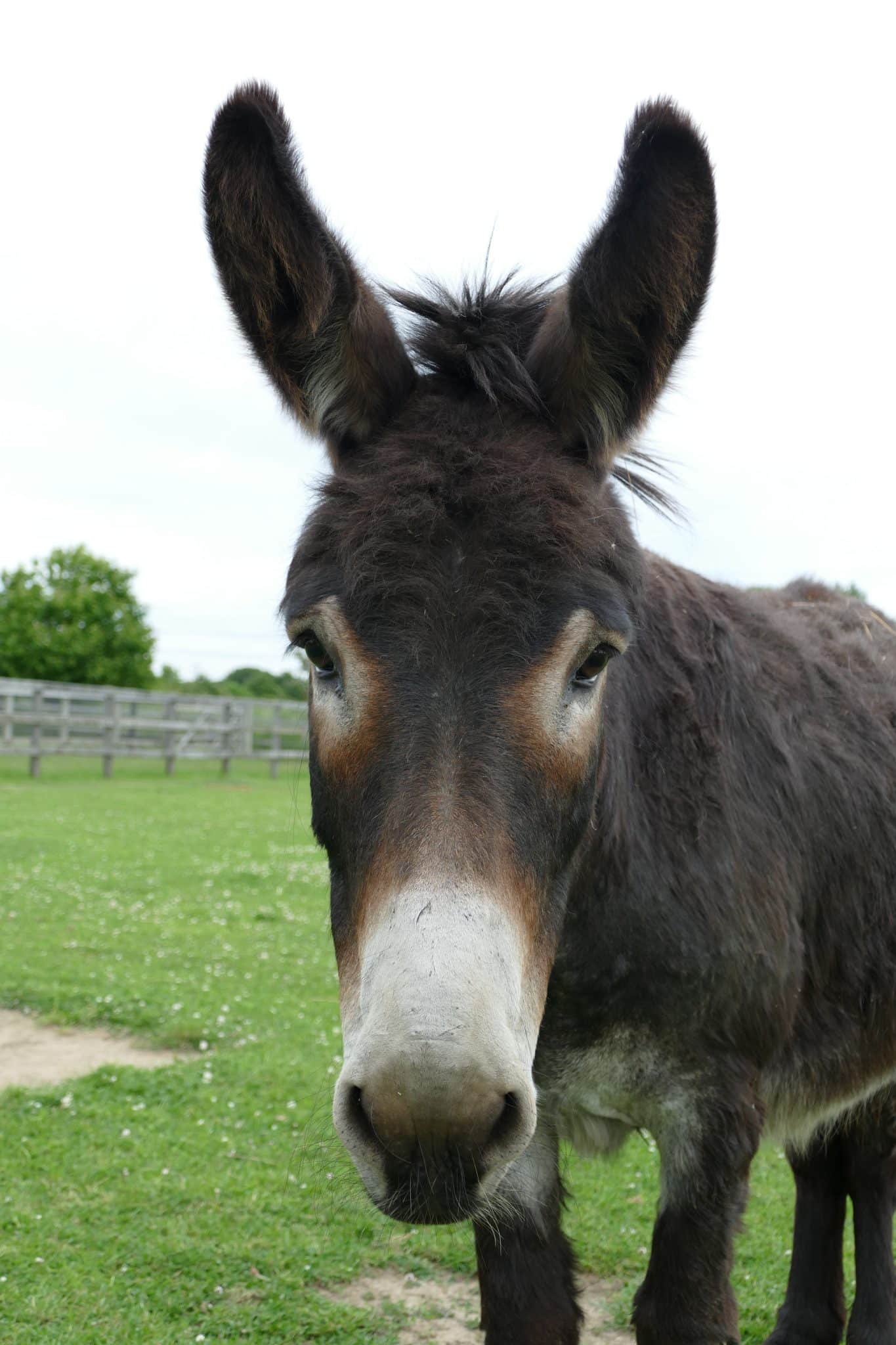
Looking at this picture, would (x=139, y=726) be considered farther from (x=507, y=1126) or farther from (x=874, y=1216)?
(x=507, y=1126)

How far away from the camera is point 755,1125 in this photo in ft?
10.3

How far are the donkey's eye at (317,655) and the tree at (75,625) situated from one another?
49.2m

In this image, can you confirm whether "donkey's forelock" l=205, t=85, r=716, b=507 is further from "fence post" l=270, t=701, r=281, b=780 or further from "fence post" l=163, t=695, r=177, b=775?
"fence post" l=270, t=701, r=281, b=780

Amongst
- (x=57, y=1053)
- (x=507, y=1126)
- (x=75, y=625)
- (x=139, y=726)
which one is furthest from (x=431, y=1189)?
(x=75, y=625)

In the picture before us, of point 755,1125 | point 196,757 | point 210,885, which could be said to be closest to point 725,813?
point 755,1125

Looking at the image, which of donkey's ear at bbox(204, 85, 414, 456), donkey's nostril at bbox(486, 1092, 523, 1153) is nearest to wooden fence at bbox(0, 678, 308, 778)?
donkey's ear at bbox(204, 85, 414, 456)

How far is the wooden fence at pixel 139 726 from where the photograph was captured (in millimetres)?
28453

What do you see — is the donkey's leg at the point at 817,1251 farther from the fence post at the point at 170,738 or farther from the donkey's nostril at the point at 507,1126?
the fence post at the point at 170,738

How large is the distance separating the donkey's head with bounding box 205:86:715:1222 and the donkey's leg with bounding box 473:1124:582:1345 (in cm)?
109

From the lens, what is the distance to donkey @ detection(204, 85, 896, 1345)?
6.75ft

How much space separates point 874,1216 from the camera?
4.32 metres

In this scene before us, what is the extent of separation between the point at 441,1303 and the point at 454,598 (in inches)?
134

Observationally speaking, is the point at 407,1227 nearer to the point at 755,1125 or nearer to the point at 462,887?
the point at 755,1125

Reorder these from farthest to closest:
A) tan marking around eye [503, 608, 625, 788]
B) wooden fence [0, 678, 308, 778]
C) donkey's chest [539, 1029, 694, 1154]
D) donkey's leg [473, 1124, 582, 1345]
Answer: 1. wooden fence [0, 678, 308, 778]
2. donkey's leg [473, 1124, 582, 1345]
3. donkey's chest [539, 1029, 694, 1154]
4. tan marking around eye [503, 608, 625, 788]
